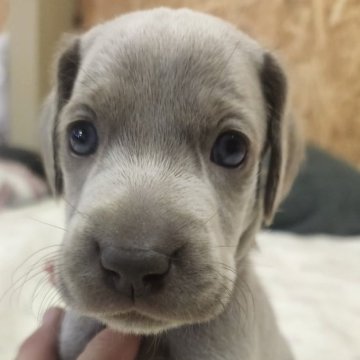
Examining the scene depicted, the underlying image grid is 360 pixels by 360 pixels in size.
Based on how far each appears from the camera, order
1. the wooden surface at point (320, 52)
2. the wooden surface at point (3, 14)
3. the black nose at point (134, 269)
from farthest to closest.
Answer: the wooden surface at point (3, 14) → the wooden surface at point (320, 52) → the black nose at point (134, 269)

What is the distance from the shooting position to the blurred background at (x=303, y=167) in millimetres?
3117

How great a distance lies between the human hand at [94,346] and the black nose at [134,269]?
42 centimetres

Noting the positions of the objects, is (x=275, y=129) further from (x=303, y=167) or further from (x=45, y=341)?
(x=303, y=167)

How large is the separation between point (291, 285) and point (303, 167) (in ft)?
4.76

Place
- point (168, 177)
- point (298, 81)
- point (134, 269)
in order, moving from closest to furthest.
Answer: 1. point (134, 269)
2. point (168, 177)
3. point (298, 81)

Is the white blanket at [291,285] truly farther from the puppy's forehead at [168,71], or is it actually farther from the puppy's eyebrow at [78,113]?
the puppy's forehead at [168,71]

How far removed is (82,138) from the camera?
173 cm

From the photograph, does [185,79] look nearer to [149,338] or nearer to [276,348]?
[149,338]

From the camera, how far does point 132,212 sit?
1.38m

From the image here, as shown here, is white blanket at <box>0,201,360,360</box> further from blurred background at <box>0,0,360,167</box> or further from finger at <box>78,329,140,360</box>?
blurred background at <box>0,0,360,167</box>

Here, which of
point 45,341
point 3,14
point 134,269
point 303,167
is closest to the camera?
point 134,269

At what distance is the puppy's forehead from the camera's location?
5.22 ft

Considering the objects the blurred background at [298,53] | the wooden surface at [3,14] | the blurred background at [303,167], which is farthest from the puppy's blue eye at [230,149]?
the wooden surface at [3,14]

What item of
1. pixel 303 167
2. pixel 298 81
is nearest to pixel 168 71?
pixel 303 167
